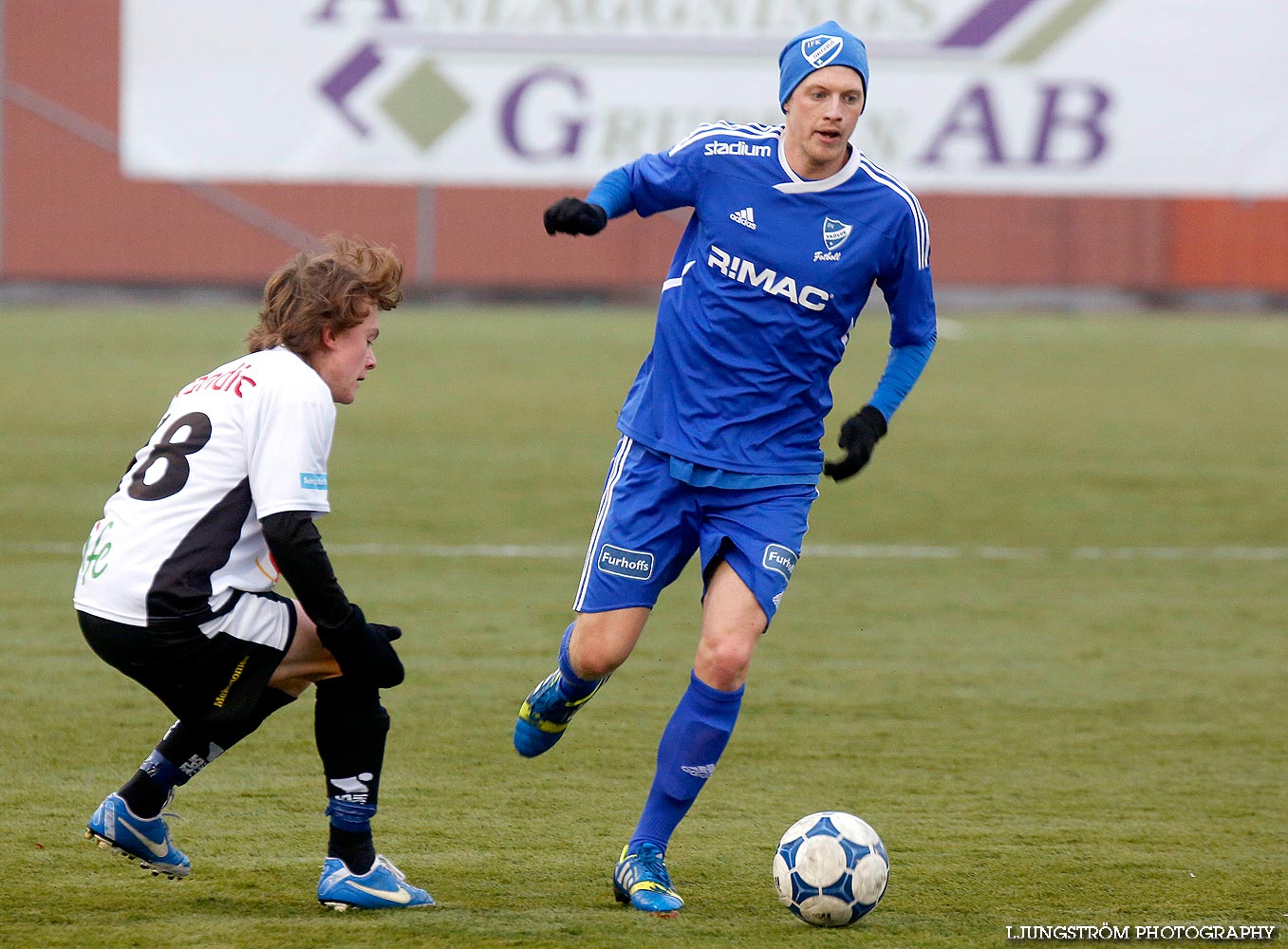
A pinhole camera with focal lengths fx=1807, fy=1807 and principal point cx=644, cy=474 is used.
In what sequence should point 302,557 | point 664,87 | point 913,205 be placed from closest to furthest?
point 302,557 → point 913,205 → point 664,87

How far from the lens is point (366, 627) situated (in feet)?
12.4

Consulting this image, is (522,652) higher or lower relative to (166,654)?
lower

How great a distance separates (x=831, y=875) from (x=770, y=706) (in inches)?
87.6

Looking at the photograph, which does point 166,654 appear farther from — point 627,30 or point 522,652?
point 627,30

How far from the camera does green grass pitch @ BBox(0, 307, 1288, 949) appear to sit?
412cm

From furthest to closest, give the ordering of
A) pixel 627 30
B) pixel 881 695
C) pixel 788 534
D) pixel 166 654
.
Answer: pixel 627 30
pixel 881 695
pixel 788 534
pixel 166 654

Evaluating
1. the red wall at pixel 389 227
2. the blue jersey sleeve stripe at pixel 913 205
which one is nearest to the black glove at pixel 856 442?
the blue jersey sleeve stripe at pixel 913 205

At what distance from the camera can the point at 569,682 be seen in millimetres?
4594

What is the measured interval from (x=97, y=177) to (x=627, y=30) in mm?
12940

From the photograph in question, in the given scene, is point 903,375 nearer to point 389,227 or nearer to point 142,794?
point 142,794

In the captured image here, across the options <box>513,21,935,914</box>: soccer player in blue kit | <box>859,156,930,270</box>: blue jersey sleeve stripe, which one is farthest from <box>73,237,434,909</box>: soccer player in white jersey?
<box>859,156,930,270</box>: blue jersey sleeve stripe

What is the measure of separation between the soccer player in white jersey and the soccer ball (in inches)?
32.1

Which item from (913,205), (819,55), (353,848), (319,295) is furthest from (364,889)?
(819,55)

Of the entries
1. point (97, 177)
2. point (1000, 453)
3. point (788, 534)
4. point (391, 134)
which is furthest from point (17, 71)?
point (788, 534)
